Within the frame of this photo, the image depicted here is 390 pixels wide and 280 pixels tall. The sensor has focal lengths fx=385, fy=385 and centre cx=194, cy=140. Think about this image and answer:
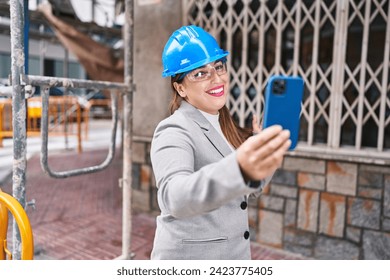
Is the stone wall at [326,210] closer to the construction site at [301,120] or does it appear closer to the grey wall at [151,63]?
the construction site at [301,120]

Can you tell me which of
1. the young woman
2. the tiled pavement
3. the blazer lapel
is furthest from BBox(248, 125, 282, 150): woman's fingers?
the tiled pavement

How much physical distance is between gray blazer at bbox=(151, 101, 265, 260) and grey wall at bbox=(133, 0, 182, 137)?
3.05m

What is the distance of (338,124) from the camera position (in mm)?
3492

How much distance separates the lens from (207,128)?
4.75 feet

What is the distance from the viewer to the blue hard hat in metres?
1.36

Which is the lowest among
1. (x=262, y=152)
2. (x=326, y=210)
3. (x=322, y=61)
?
(x=326, y=210)

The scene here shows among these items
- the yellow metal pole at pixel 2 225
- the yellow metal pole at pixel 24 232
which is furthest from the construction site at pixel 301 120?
the yellow metal pole at pixel 24 232

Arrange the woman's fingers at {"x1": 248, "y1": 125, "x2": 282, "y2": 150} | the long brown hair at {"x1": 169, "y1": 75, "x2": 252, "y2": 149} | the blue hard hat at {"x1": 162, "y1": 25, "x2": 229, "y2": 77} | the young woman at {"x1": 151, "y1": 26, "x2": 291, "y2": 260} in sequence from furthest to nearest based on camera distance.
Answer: the long brown hair at {"x1": 169, "y1": 75, "x2": 252, "y2": 149} → the blue hard hat at {"x1": 162, "y1": 25, "x2": 229, "y2": 77} → the young woman at {"x1": 151, "y1": 26, "x2": 291, "y2": 260} → the woman's fingers at {"x1": 248, "y1": 125, "x2": 282, "y2": 150}

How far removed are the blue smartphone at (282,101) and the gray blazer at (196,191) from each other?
19cm

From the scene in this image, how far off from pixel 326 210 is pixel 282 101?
2.70 m

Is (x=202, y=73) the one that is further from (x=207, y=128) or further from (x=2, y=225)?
(x=2, y=225)

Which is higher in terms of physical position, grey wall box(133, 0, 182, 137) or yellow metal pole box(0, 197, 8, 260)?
grey wall box(133, 0, 182, 137)

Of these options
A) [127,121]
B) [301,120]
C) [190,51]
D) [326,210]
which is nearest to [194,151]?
[190,51]

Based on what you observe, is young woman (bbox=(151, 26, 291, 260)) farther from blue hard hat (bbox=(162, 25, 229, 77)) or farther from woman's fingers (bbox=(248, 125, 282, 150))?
woman's fingers (bbox=(248, 125, 282, 150))
